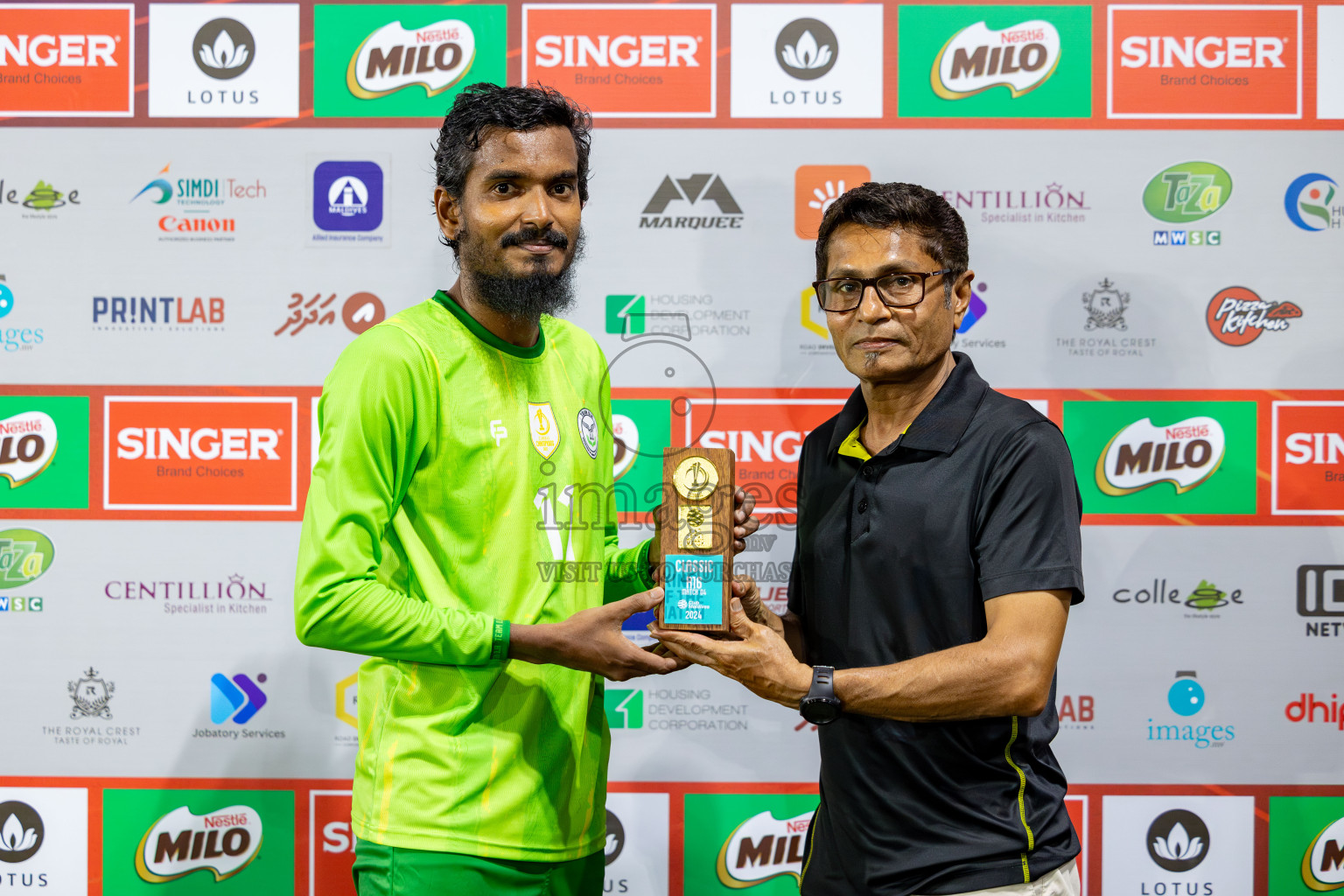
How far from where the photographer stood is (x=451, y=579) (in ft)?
5.01

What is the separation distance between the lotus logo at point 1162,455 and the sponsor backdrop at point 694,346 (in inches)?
0.5

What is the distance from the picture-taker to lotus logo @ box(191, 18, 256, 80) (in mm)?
2549

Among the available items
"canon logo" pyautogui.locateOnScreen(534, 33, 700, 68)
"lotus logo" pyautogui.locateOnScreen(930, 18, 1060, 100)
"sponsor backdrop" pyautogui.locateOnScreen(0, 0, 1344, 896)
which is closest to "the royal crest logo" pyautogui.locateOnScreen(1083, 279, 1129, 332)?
"sponsor backdrop" pyautogui.locateOnScreen(0, 0, 1344, 896)

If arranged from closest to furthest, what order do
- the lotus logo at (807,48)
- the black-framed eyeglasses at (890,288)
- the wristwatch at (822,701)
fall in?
the wristwatch at (822,701), the black-framed eyeglasses at (890,288), the lotus logo at (807,48)

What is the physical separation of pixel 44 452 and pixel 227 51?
48.8 inches

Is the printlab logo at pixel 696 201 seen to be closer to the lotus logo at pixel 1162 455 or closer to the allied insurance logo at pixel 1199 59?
the allied insurance logo at pixel 1199 59

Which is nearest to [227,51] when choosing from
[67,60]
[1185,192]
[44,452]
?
[67,60]

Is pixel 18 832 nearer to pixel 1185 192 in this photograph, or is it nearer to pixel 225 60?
pixel 225 60

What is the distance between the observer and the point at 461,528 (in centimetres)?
152

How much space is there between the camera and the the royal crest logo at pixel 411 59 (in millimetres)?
2514

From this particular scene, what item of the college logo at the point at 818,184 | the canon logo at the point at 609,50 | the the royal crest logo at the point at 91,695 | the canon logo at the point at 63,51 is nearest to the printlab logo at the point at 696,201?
the college logo at the point at 818,184

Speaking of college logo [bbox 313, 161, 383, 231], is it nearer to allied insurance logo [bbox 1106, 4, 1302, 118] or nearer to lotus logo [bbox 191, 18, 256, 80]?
lotus logo [bbox 191, 18, 256, 80]

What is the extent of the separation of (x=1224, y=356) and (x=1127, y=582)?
68 centimetres

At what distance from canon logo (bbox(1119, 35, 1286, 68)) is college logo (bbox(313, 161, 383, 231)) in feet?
6.88
